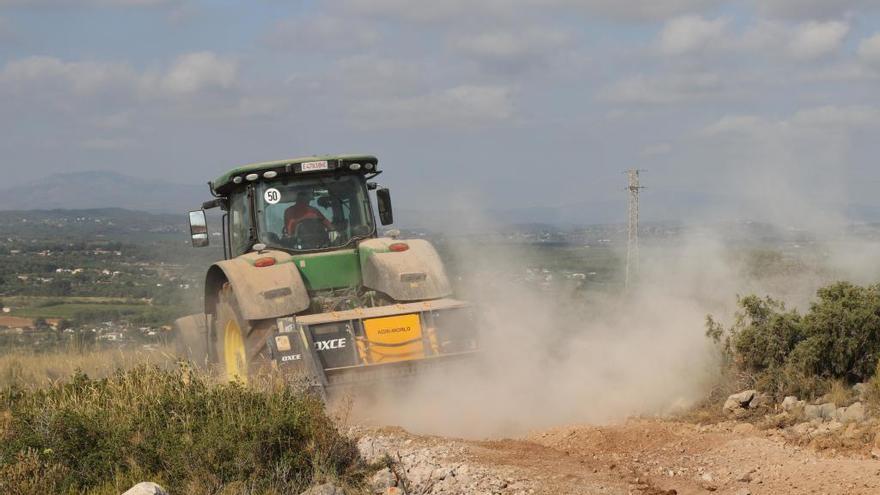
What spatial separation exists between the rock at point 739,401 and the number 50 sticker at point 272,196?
5.46 meters

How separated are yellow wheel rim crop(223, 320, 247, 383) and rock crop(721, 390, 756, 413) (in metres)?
4.74

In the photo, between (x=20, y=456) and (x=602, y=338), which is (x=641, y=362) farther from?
(x=20, y=456)

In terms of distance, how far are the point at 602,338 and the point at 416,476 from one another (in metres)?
5.36

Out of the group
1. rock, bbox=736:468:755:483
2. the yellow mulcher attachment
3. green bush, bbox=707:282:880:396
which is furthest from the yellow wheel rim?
rock, bbox=736:468:755:483

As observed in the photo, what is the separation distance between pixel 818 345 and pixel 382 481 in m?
4.39

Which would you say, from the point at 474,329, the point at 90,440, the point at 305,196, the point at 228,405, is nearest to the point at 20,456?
the point at 90,440

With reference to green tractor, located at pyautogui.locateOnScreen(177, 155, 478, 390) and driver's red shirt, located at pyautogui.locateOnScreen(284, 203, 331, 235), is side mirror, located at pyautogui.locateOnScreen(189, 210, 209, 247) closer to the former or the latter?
green tractor, located at pyautogui.locateOnScreen(177, 155, 478, 390)

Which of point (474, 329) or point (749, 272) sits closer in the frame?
point (474, 329)

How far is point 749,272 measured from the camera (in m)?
16.7

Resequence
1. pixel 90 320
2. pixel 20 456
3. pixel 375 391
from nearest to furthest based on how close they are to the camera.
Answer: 1. pixel 20 456
2. pixel 375 391
3. pixel 90 320

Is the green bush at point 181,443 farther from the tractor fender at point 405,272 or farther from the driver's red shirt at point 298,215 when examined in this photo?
the driver's red shirt at point 298,215

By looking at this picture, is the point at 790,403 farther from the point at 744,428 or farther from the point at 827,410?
the point at 744,428

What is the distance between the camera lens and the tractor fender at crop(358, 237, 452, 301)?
10500mm

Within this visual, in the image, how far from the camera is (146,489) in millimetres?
6230
